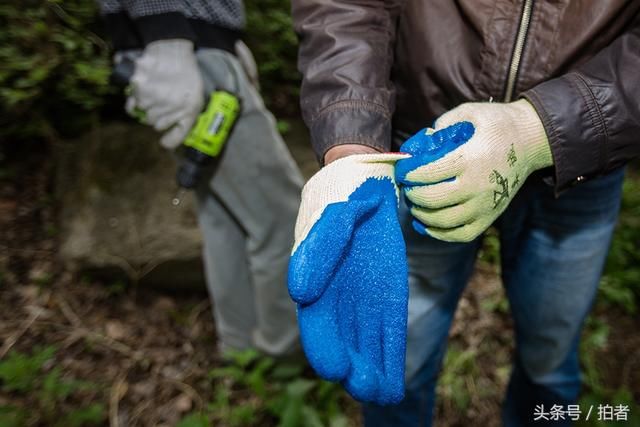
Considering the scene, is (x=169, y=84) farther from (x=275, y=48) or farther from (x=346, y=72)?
(x=275, y=48)

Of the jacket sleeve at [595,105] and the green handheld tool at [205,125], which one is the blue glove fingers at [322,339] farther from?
the green handheld tool at [205,125]

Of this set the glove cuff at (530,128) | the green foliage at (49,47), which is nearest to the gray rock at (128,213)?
the green foliage at (49,47)

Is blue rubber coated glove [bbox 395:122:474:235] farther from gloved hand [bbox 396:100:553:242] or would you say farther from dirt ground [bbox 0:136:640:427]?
dirt ground [bbox 0:136:640:427]

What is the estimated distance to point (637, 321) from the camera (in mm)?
2816

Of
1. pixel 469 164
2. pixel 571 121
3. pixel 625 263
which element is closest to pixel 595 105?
pixel 571 121

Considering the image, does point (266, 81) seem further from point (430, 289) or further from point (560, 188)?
point (560, 188)

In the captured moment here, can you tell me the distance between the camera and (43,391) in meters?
2.32

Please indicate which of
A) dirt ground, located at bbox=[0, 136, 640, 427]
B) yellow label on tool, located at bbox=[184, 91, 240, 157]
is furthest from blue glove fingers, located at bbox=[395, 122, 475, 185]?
dirt ground, located at bbox=[0, 136, 640, 427]

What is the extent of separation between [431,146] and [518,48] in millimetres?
359

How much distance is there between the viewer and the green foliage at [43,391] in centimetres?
219

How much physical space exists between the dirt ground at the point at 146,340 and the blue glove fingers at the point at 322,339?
1551 mm

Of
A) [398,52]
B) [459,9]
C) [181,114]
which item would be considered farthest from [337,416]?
[459,9]

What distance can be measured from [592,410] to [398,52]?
1.92 m

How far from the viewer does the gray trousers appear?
203 centimetres
